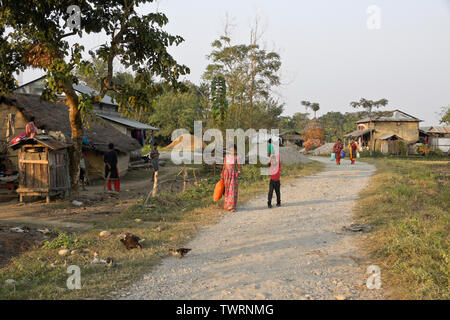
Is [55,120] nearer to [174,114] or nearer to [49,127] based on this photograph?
[49,127]

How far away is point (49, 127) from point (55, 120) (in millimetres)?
866

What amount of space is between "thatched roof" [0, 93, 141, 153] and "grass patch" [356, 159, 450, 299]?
981 cm

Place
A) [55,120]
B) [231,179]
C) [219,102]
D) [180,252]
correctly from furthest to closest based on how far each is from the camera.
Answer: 1. [219,102]
2. [55,120]
3. [231,179]
4. [180,252]

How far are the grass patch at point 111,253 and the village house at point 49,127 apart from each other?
474cm

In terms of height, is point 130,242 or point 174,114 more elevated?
point 174,114

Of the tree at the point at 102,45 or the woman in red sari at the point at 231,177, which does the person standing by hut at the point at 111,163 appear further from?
the woman in red sari at the point at 231,177

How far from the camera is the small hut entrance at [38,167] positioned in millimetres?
10883

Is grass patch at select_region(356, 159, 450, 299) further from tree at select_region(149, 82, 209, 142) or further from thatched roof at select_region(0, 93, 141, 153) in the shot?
tree at select_region(149, 82, 209, 142)

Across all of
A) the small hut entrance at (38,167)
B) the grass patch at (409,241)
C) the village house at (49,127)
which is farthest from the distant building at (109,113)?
the grass patch at (409,241)

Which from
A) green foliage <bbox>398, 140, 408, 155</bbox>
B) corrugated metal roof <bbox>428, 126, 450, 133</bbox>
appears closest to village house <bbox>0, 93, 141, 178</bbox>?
green foliage <bbox>398, 140, 408, 155</bbox>

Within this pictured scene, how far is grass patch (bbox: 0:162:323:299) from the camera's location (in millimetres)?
4363

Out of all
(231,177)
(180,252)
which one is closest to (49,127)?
(231,177)

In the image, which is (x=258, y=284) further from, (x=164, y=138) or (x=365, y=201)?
(x=164, y=138)

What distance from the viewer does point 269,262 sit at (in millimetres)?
5215
